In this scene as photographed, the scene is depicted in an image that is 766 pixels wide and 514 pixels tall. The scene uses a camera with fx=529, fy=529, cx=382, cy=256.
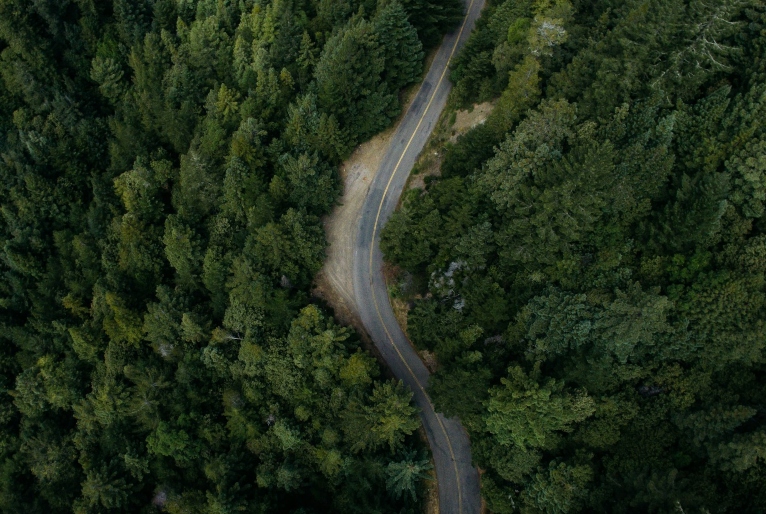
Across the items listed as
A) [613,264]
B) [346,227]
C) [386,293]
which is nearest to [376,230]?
[346,227]

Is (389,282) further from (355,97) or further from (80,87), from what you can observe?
(80,87)

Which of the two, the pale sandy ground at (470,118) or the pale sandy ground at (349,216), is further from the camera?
the pale sandy ground at (349,216)

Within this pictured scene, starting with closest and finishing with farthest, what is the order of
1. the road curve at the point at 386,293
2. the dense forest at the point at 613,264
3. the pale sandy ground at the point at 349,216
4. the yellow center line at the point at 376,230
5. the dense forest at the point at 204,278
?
the dense forest at the point at 613,264
the dense forest at the point at 204,278
the road curve at the point at 386,293
the yellow center line at the point at 376,230
the pale sandy ground at the point at 349,216

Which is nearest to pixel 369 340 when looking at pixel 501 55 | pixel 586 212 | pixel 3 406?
pixel 586 212

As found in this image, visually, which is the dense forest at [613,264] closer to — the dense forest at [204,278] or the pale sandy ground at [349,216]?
the pale sandy ground at [349,216]

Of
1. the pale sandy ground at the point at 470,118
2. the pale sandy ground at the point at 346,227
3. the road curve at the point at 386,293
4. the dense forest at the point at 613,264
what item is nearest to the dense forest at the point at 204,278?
the pale sandy ground at the point at 346,227

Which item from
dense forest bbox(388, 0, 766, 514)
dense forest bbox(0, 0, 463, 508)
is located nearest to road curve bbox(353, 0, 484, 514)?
dense forest bbox(0, 0, 463, 508)

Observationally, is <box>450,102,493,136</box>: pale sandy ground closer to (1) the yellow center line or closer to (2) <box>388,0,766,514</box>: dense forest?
(1) the yellow center line
